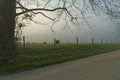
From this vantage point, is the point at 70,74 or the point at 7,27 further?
the point at 7,27

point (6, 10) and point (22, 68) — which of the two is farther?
point (6, 10)

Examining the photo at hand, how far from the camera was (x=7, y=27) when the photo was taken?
1812 centimetres

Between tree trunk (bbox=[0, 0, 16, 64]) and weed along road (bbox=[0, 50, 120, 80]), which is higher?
tree trunk (bbox=[0, 0, 16, 64])

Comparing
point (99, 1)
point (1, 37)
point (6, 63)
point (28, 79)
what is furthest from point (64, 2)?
point (28, 79)

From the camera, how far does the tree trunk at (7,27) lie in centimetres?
1770

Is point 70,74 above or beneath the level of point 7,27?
beneath

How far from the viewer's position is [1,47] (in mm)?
17531

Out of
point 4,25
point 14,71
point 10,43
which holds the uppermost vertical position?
point 4,25

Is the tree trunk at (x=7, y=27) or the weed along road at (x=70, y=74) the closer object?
the weed along road at (x=70, y=74)

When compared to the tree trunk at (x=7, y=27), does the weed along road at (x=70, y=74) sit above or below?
below

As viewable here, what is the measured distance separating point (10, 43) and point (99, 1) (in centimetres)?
752

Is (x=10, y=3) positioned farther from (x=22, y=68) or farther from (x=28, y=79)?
(x=28, y=79)

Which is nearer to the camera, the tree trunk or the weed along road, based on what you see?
the weed along road

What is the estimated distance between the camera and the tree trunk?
697 inches
